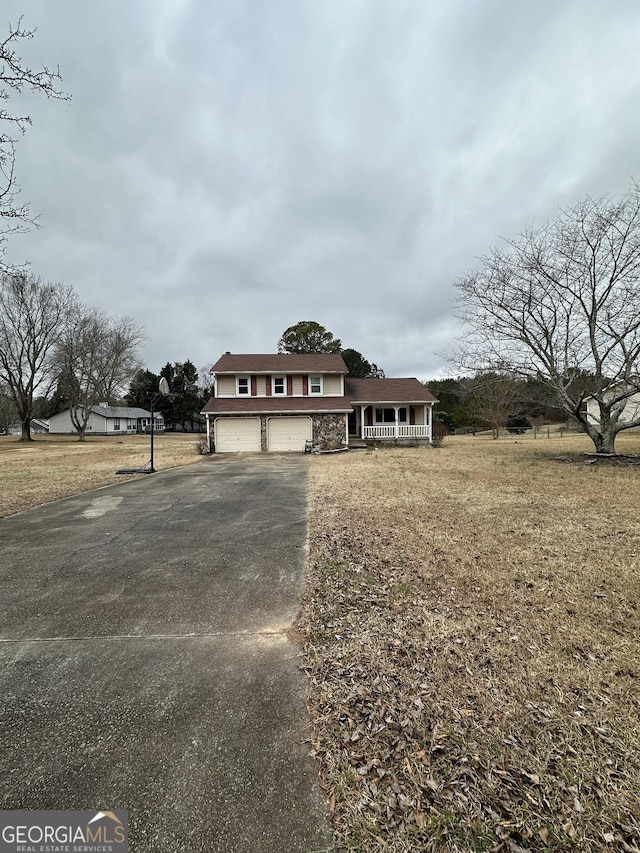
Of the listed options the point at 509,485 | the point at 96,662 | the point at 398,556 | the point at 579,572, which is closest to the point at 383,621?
the point at 398,556

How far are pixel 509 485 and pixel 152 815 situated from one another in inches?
386

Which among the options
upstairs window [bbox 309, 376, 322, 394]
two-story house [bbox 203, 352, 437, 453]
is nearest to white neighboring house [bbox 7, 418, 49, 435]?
two-story house [bbox 203, 352, 437, 453]

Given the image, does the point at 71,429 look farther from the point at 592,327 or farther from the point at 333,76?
the point at 592,327

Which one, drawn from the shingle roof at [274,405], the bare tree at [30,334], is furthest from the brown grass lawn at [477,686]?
the bare tree at [30,334]

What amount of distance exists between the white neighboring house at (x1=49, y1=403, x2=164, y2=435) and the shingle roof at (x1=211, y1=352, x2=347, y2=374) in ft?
116

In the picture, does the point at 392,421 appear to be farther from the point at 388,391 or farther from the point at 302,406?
the point at 302,406

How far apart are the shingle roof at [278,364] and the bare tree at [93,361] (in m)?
23.9

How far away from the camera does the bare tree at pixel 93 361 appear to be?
3681 centimetres

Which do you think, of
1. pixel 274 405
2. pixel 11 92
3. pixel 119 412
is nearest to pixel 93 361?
pixel 119 412

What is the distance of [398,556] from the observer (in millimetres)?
4598

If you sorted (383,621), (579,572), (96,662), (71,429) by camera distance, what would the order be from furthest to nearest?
(71,429)
(579,572)
(383,621)
(96,662)

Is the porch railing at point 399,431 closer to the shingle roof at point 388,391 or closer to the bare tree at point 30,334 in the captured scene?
the shingle roof at point 388,391

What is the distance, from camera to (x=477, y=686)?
2.30m

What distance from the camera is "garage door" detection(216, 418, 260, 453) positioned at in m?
19.9
